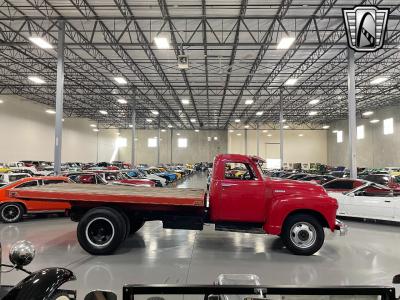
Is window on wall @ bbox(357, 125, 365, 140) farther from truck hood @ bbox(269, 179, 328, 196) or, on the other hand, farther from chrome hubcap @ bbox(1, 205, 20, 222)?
chrome hubcap @ bbox(1, 205, 20, 222)

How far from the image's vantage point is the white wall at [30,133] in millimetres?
28906

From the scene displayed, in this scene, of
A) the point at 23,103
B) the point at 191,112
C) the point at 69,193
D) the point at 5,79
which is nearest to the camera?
the point at 69,193

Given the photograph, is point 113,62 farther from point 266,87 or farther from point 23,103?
point 23,103

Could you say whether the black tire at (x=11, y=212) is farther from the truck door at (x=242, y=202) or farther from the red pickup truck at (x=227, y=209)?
the truck door at (x=242, y=202)

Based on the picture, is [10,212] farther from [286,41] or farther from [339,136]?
[339,136]

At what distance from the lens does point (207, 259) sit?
245 inches

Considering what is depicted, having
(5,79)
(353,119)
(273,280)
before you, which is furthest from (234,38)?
(5,79)

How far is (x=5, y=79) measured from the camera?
87.8ft

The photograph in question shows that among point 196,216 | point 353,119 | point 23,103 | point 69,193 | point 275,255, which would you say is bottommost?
point 275,255

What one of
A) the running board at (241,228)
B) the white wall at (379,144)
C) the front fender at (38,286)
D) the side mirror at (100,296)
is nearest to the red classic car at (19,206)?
the running board at (241,228)

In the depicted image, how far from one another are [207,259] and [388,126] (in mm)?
35769

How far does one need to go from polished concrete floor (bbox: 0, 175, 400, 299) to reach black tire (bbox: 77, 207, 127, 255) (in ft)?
0.62

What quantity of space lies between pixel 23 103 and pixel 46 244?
29724 mm

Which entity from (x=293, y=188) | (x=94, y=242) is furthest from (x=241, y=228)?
(x=94, y=242)
